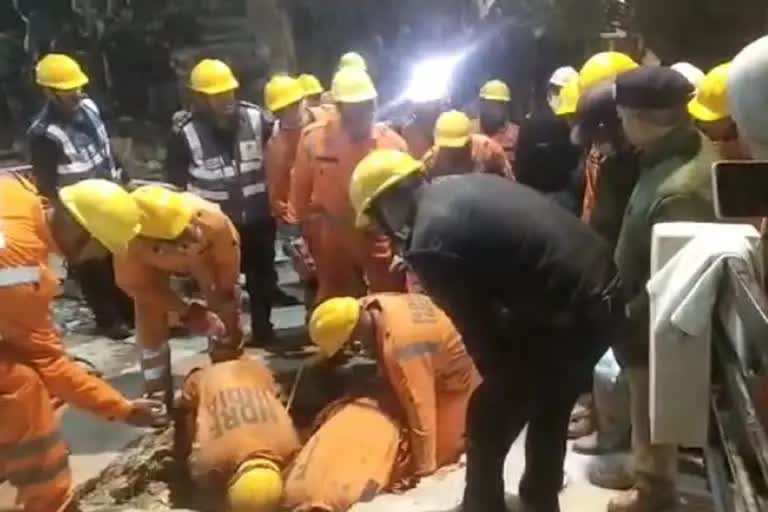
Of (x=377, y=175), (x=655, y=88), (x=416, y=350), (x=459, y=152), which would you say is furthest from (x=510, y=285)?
(x=459, y=152)

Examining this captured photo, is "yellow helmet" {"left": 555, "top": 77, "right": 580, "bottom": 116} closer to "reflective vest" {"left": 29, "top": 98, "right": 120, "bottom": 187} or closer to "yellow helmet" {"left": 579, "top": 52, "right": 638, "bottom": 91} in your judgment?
"yellow helmet" {"left": 579, "top": 52, "right": 638, "bottom": 91}

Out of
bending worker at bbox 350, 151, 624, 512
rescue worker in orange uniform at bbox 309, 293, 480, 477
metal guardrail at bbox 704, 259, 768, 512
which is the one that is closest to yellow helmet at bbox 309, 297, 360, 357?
rescue worker in orange uniform at bbox 309, 293, 480, 477

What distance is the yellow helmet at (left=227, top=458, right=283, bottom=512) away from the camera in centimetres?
457

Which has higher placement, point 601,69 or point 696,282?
point 601,69

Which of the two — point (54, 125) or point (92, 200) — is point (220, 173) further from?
point (92, 200)

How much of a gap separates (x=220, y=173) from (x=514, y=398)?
3204mm

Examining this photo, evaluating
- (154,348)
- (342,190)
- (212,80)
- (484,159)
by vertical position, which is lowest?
(154,348)

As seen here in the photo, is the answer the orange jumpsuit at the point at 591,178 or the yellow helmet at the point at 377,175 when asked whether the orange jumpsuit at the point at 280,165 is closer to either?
the orange jumpsuit at the point at 591,178

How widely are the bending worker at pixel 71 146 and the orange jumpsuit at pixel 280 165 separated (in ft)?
3.58

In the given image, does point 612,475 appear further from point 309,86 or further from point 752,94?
point 309,86

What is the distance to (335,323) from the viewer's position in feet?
15.7

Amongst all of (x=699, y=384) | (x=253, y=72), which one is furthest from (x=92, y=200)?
(x=253, y=72)

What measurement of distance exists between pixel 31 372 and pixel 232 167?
2642mm

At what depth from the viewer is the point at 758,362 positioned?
6.41 feet
